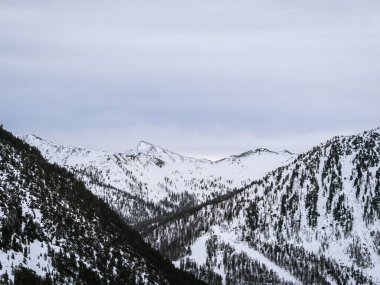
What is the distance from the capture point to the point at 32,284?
46938 millimetres

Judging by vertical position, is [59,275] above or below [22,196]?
below

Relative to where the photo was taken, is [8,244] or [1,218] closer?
[8,244]

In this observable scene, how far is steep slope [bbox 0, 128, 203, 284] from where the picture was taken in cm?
5231

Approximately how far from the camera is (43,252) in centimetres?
5678

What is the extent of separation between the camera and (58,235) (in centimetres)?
6569

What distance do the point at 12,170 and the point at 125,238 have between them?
2902cm

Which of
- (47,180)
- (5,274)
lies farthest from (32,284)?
(47,180)

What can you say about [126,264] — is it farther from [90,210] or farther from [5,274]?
[5,274]

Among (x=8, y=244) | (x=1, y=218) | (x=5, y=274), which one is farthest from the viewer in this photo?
(x=1, y=218)

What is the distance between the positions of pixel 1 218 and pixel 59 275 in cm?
967

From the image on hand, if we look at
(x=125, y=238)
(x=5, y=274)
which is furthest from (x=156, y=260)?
(x=5, y=274)

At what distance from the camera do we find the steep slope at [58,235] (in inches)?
2060

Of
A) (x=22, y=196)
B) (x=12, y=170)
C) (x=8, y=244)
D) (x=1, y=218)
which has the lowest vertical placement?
(x=8, y=244)

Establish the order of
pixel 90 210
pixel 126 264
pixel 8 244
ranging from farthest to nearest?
pixel 90 210, pixel 126 264, pixel 8 244
